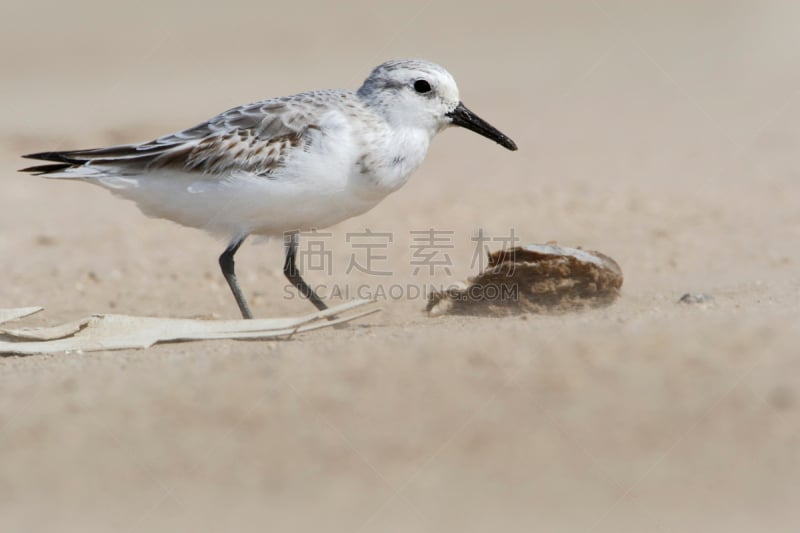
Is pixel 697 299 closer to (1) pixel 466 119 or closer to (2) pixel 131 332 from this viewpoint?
(1) pixel 466 119

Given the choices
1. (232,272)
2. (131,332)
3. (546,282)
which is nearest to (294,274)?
(232,272)

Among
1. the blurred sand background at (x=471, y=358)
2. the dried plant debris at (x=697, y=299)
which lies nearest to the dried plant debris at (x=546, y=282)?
the blurred sand background at (x=471, y=358)

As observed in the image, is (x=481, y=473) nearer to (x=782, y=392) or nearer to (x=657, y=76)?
(x=782, y=392)

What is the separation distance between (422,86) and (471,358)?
2.61 meters

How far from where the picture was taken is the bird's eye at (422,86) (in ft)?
23.6

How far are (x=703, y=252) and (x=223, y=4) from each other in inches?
750

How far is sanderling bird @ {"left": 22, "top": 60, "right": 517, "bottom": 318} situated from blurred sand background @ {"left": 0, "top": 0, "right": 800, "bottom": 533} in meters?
0.94

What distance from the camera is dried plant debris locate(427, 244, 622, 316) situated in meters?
7.04

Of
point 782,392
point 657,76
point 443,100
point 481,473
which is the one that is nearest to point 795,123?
point 657,76

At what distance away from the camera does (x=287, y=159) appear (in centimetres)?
689

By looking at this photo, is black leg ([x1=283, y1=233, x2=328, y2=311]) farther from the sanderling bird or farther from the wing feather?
the wing feather

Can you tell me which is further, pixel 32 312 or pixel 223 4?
pixel 223 4

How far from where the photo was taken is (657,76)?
18.7 metres

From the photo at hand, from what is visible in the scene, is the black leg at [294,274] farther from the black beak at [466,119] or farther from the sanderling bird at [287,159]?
the black beak at [466,119]
